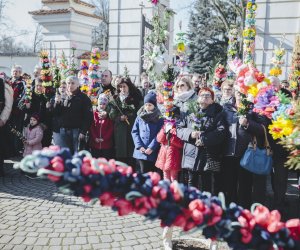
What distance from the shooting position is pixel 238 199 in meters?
4.57

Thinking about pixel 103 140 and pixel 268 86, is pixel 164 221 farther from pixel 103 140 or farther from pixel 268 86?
pixel 103 140

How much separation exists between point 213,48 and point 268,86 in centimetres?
2474

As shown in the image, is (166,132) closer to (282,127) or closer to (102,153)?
(102,153)

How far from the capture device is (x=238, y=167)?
Result: 4543 millimetres

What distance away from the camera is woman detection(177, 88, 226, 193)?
12.8ft

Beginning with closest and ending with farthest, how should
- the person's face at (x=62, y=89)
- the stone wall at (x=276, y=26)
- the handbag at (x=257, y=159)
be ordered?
the handbag at (x=257, y=159) < the person's face at (x=62, y=89) < the stone wall at (x=276, y=26)

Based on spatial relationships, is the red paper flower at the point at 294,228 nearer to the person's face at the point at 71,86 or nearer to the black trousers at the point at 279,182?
the black trousers at the point at 279,182

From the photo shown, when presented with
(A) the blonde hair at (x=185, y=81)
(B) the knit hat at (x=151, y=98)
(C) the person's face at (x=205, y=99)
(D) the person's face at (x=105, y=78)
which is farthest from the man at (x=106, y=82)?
(C) the person's face at (x=205, y=99)

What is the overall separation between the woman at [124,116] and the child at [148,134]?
1.03 metres

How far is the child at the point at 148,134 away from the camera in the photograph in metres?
4.83

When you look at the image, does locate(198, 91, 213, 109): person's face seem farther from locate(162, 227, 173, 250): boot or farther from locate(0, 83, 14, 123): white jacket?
locate(0, 83, 14, 123): white jacket

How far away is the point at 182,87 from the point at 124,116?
5.97 ft

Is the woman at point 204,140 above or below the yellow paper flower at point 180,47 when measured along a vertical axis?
below

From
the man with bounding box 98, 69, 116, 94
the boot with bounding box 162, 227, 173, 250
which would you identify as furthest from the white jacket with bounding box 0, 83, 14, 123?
the boot with bounding box 162, 227, 173, 250
